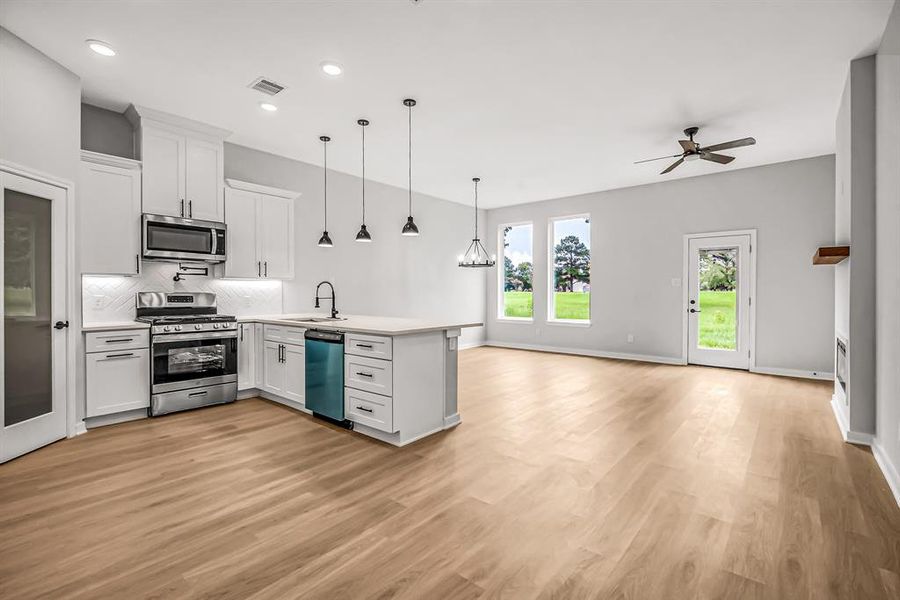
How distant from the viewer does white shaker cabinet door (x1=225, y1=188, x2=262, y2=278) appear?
479 cm

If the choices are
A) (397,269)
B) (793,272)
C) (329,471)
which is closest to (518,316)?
(397,269)

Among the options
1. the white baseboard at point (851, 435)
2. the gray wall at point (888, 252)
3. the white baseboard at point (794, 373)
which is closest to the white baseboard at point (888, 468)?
the gray wall at point (888, 252)

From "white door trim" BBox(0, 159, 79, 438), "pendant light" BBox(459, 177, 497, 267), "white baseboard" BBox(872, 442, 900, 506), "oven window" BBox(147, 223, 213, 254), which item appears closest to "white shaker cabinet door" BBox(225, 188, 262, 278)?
"oven window" BBox(147, 223, 213, 254)

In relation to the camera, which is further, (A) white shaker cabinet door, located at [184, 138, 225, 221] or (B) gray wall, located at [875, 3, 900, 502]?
(A) white shaker cabinet door, located at [184, 138, 225, 221]

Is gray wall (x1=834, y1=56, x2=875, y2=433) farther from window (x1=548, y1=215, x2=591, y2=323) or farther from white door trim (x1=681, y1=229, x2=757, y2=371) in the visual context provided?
window (x1=548, y1=215, x2=591, y2=323)

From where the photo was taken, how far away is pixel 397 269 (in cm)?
735

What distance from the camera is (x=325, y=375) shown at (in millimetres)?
3830

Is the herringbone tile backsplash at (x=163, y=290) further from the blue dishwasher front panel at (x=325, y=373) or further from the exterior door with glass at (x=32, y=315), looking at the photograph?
the blue dishwasher front panel at (x=325, y=373)

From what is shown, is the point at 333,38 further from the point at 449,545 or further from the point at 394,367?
the point at 449,545

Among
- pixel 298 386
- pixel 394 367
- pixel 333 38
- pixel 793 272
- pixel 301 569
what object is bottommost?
pixel 301 569

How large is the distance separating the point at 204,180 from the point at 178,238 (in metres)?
0.74

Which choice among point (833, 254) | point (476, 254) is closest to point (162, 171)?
point (476, 254)

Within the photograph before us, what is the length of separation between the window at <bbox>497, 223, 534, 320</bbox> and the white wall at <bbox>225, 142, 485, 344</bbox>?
53 centimetres

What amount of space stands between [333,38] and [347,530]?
3.19m
